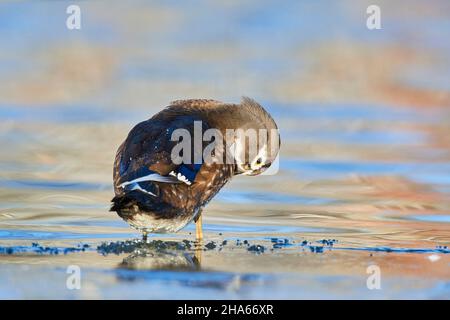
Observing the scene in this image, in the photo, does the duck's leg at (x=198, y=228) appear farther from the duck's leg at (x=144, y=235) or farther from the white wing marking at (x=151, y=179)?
the white wing marking at (x=151, y=179)

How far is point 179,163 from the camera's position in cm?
834

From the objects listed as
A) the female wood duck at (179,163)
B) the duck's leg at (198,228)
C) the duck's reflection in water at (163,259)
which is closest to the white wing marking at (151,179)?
the female wood duck at (179,163)

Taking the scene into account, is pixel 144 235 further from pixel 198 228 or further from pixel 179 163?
pixel 179 163

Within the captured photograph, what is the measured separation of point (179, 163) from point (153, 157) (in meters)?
0.24

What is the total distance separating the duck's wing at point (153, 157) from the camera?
8062 mm

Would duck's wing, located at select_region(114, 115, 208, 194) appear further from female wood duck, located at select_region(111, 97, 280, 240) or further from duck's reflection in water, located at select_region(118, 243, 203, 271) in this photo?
duck's reflection in water, located at select_region(118, 243, 203, 271)

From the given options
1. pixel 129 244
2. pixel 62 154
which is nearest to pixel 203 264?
pixel 129 244

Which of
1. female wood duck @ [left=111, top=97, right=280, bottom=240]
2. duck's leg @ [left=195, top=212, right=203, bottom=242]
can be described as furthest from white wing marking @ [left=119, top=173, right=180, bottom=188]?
duck's leg @ [left=195, top=212, right=203, bottom=242]

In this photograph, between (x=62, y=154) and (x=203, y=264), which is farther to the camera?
(x=62, y=154)

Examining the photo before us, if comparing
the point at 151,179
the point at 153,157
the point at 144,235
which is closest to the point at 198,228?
the point at 144,235

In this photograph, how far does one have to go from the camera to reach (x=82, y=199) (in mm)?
10320
